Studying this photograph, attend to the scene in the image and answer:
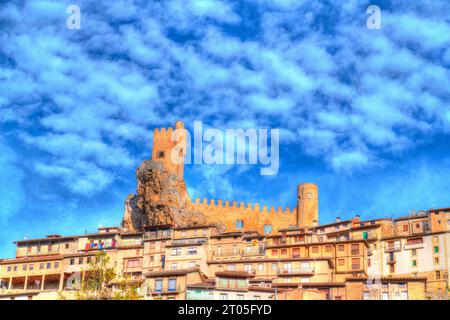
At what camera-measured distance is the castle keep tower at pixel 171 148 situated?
92144 millimetres

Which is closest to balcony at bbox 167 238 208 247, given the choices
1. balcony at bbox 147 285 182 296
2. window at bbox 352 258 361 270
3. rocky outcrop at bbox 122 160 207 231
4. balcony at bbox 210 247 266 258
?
balcony at bbox 210 247 266 258

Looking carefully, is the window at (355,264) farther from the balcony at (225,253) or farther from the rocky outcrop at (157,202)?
the rocky outcrop at (157,202)

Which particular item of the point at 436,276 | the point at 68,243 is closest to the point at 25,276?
the point at 68,243

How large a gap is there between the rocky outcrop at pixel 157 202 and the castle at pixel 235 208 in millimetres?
2146

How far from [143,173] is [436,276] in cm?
4213

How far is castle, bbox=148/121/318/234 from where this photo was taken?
91.9 m

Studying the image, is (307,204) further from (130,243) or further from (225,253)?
(130,243)

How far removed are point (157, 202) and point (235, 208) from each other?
14215 mm

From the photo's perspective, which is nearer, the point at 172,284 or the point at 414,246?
the point at 172,284

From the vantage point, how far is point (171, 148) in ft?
308

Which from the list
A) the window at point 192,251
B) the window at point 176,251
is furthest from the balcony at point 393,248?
the window at point 176,251

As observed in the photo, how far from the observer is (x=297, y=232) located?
74438mm

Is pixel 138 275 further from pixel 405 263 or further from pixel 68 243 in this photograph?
pixel 405 263

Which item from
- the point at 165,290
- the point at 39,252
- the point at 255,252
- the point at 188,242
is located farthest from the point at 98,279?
the point at 39,252
